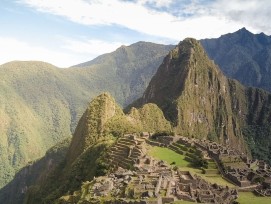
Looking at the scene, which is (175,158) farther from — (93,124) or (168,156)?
(93,124)

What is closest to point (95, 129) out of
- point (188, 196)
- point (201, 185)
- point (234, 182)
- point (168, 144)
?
point (168, 144)

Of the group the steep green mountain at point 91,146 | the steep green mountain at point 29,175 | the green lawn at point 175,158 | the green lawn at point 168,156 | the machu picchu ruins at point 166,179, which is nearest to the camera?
the machu picchu ruins at point 166,179

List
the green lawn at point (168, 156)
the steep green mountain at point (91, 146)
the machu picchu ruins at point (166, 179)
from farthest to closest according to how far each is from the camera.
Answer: the green lawn at point (168, 156) → the steep green mountain at point (91, 146) → the machu picchu ruins at point (166, 179)

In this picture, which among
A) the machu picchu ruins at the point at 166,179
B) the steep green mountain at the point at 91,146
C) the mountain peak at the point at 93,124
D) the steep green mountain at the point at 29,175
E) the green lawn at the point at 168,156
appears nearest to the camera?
the machu picchu ruins at the point at 166,179

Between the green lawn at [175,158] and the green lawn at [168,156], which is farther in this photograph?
the green lawn at [168,156]

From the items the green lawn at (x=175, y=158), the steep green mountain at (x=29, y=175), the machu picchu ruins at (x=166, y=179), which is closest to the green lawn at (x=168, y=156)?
the green lawn at (x=175, y=158)

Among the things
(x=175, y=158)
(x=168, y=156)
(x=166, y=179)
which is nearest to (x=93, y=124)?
(x=168, y=156)

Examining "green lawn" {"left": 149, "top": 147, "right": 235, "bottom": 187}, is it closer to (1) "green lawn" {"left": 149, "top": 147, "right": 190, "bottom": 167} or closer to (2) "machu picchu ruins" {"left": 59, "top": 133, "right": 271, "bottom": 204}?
(1) "green lawn" {"left": 149, "top": 147, "right": 190, "bottom": 167}

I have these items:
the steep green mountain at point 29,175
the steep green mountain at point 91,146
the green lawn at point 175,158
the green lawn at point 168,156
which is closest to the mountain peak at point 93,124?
the steep green mountain at point 91,146

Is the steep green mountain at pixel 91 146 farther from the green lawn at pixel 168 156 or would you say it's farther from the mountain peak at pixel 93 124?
the green lawn at pixel 168 156

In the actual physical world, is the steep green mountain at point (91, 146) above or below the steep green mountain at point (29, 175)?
above

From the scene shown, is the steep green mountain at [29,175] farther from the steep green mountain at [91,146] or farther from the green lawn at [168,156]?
the green lawn at [168,156]
